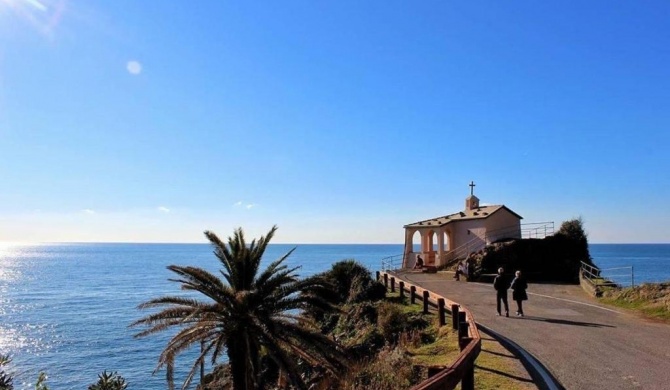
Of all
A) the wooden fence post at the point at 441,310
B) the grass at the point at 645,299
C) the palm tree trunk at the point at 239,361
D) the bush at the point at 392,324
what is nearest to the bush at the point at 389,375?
the wooden fence post at the point at 441,310

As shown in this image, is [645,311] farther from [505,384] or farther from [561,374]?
[505,384]

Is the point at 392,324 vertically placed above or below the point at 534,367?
below

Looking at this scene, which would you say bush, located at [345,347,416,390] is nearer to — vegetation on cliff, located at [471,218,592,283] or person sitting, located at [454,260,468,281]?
person sitting, located at [454,260,468,281]

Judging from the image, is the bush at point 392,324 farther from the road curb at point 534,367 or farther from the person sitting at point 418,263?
the person sitting at point 418,263

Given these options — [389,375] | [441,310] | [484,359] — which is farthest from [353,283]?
[484,359]

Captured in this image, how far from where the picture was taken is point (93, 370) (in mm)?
31297

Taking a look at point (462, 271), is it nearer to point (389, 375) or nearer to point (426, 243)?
point (426, 243)

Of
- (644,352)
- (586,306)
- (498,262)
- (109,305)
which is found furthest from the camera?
(109,305)

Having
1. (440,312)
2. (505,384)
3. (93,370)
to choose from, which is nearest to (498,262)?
(440,312)

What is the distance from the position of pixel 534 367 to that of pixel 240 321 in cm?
880

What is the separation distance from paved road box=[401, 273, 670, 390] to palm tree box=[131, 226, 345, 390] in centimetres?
581

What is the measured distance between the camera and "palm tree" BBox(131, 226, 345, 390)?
14.7m

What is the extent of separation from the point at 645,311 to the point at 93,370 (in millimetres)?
30948

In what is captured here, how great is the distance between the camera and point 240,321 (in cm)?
1491
